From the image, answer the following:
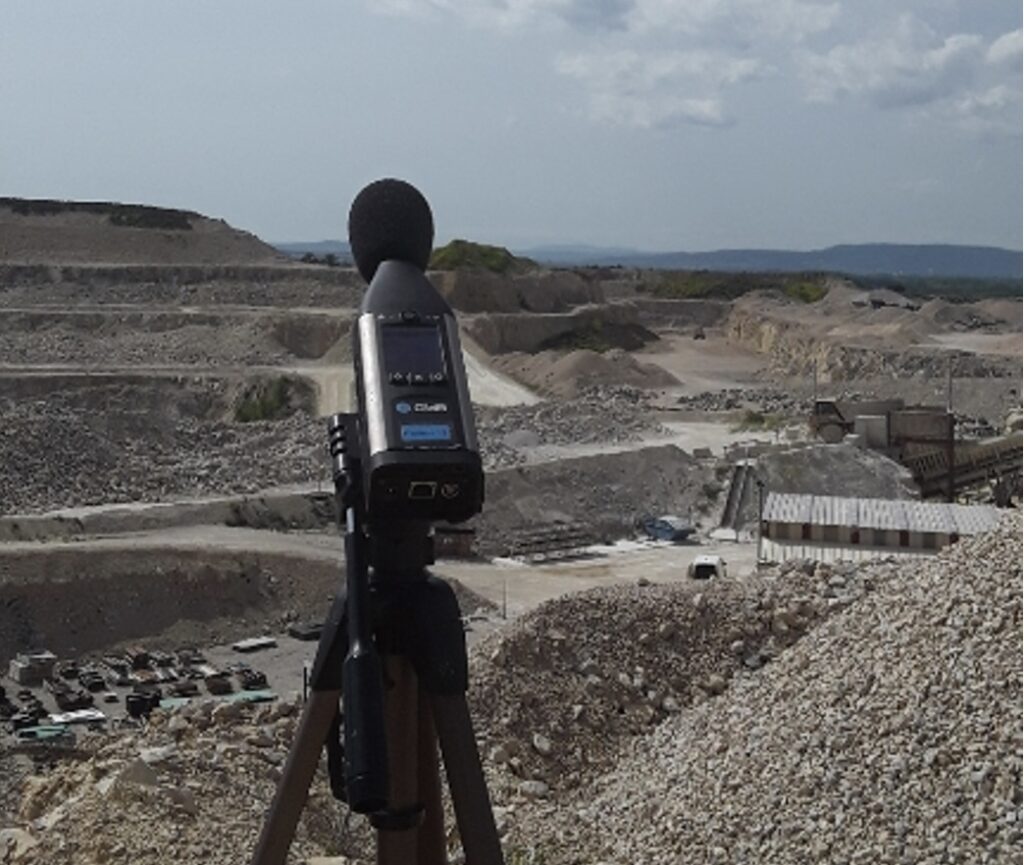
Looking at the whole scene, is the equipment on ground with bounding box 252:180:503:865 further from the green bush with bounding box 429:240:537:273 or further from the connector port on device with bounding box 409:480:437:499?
the green bush with bounding box 429:240:537:273

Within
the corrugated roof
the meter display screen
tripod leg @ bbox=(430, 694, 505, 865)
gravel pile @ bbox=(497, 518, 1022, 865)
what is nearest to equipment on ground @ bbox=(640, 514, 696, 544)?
the corrugated roof

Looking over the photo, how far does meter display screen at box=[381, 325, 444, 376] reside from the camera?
579cm

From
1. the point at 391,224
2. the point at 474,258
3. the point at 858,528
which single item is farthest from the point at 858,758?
→ the point at 474,258

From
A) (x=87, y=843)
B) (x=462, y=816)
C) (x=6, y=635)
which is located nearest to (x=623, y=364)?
(x=6, y=635)

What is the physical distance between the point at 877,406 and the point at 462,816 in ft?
132

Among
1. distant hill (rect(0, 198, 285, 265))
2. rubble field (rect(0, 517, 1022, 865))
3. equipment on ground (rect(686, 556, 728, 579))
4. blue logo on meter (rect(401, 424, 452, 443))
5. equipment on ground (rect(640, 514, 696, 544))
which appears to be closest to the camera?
blue logo on meter (rect(401, 424, 452, 443))

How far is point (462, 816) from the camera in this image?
6.05m

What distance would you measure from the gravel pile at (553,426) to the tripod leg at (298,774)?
32804 millimetres

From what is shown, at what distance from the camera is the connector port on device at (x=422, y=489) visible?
563cm

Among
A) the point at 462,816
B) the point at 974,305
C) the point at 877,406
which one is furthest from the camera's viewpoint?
the point at 974,305

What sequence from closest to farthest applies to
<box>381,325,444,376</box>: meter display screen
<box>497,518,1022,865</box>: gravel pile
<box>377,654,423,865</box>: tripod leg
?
<box>381,325,444,376</box>: meter display screen, <box>377,654,423,865</box>: tripod leg, <box>497,518,1022,865</box>: gravel pile

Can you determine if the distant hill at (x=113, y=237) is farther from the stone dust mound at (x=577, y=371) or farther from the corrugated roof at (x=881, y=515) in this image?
the corrugated roof at (x=881, y=515)

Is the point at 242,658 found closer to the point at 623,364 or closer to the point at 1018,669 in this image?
the point at 1018,669

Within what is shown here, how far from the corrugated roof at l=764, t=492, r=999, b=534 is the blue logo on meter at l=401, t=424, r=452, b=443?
20785 millimetres
